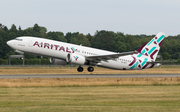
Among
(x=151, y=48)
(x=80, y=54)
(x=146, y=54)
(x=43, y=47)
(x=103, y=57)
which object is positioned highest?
→ (x=151, y=48)

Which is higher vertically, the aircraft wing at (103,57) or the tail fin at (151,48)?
the tail fin at (151,48)

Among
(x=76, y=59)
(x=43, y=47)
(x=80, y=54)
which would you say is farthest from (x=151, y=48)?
(x=43, y=47)

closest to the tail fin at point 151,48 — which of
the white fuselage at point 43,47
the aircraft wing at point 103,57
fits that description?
the aircraft wing at point 103,57

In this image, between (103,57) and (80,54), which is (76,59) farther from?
(103,57)

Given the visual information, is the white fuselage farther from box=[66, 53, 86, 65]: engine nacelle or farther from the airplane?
box=[66, 53, 86, 65]: engine nacelle

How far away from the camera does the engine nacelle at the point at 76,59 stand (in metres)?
40.9

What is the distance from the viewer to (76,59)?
1617 inches

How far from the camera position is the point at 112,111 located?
13172 millimetres

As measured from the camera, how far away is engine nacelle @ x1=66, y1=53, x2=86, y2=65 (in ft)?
134

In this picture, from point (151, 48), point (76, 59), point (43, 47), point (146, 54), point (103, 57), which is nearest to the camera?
point (43, 47)

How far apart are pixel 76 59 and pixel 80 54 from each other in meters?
2.31

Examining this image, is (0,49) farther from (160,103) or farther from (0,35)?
(160,103)

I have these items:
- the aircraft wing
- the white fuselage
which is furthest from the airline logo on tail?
the white fuselage

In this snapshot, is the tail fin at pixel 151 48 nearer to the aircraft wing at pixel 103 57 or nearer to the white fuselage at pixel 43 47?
the aircraft wing at pixel 103 57
